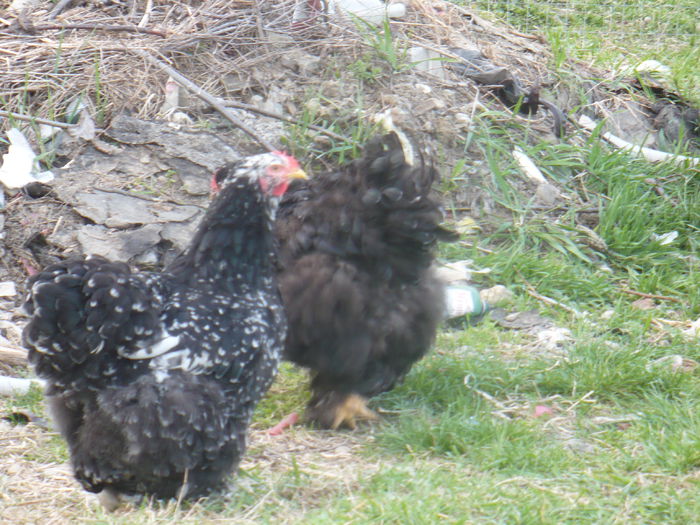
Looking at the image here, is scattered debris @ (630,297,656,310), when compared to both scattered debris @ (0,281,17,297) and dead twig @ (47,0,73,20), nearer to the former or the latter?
scattered debris @ (0,281,17,297)

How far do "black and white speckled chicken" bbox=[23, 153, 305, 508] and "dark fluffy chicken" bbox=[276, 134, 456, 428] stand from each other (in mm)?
509

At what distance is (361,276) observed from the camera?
438 cm

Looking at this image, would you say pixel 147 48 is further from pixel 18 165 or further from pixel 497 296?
pixel 497 296

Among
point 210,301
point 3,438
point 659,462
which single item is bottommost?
point 3,438

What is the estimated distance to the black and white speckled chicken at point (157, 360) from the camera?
3398mm

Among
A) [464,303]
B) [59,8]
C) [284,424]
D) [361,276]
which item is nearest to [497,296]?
[464,303]

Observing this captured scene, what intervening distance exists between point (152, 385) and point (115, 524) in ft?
1.60

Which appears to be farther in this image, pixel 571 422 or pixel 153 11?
pixel 153 11

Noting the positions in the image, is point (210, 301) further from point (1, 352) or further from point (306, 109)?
point (306, 109)

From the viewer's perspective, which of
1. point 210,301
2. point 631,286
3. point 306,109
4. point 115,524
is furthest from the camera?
point 306,109

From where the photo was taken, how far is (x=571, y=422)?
4.46 meters

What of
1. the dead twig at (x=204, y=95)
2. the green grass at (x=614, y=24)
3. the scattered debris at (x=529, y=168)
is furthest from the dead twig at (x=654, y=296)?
the green grass at (x=614, y=24)

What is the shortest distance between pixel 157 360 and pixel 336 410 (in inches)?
48.0

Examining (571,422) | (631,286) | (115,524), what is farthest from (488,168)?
(115,524)
